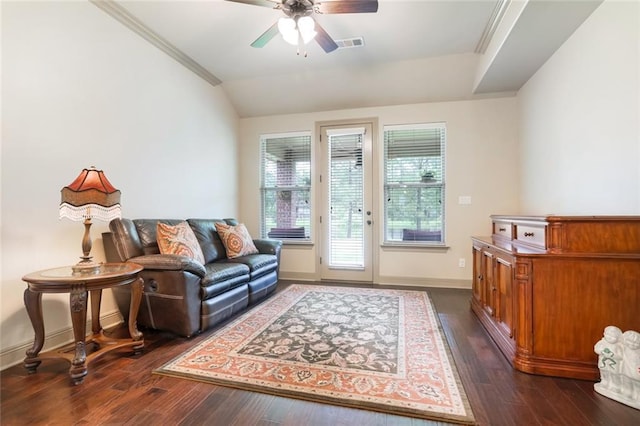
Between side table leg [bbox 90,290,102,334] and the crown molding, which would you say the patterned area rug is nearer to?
side table leg [bbox 90,290,102,334]

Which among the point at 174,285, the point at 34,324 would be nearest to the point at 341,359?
the point at 174,285

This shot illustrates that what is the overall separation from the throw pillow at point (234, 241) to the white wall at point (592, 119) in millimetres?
3434

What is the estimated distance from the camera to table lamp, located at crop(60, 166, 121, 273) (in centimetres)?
197

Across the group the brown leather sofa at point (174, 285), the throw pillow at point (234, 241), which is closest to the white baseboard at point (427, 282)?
the throw pillow at point (234, 241)

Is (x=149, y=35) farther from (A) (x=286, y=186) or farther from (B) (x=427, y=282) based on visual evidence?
(B) (x=427, y=282)

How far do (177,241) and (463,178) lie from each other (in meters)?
3.76

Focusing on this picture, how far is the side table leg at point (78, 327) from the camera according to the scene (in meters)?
1.81

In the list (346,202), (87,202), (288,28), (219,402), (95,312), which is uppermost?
(288,28)

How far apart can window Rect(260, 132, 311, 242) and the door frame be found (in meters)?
0.16

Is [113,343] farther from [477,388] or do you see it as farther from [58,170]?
[477,388]

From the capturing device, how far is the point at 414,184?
14.2ft

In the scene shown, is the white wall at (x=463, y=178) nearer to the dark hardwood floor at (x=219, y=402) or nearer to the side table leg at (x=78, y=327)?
the dark hardwood floor at (x=219, y=402)

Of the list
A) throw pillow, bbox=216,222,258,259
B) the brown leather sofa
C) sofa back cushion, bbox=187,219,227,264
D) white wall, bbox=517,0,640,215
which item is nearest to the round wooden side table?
the brown leather sofa

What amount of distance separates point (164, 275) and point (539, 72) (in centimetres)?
435
